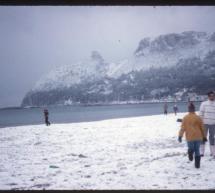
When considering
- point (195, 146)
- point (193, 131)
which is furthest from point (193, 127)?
point (195, 146)

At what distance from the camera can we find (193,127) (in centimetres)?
806

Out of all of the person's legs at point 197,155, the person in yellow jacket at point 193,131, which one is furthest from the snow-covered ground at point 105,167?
the person in yellow jacket at point 193,131

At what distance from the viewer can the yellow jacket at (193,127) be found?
8.02 m

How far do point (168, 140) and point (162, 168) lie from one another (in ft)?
15.1

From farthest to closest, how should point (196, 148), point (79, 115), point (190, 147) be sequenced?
point (79, 115) → point (190, 147) → point (196, 148)

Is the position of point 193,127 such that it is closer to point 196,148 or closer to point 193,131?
point 193,131

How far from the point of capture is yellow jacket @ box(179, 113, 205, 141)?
8.02 meters

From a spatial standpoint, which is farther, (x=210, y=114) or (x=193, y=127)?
(x=210, y=114)

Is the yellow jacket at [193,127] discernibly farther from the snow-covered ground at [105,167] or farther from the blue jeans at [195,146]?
the snow-covered ground at [105,167]

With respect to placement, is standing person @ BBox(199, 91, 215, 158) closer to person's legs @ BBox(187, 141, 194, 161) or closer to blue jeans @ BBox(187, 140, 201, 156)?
person's legs @ BBox(187, 141, 194, 161)

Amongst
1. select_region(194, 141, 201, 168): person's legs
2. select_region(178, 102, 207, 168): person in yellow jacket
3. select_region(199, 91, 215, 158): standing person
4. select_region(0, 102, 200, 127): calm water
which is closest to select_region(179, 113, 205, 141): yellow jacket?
select_region(178, 102, 207, 168): person in yellow jacket

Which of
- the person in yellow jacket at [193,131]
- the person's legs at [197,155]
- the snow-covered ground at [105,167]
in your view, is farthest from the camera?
the person in yellow jacket at [193,131]
